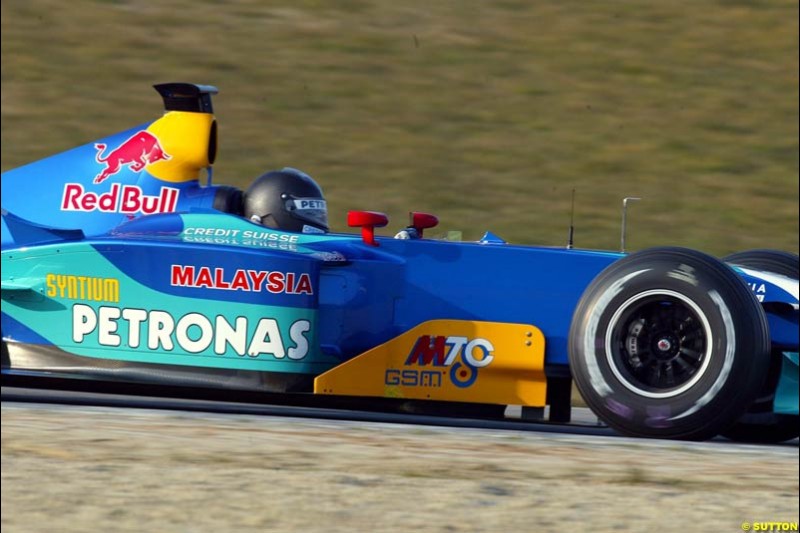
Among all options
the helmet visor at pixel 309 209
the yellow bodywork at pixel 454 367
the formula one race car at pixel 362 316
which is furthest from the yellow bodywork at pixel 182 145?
the yellow bodywork at pixel 454 367

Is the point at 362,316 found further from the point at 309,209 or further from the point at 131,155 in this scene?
the point at 131,155

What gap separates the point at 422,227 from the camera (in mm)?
7703

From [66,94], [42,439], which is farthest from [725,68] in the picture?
[42,439]

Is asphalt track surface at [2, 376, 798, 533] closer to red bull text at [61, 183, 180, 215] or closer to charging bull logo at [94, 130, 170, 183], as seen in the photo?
red bull text at [61, 183, 180, 215]

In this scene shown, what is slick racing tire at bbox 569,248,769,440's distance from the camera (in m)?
6.32

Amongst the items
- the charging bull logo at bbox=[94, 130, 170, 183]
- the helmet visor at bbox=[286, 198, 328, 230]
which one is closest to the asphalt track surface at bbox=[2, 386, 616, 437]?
the helmet visor at bbox=[286, 198, 328, 230]

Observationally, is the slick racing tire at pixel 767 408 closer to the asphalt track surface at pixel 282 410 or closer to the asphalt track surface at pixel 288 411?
the asphalt track surface at pixel 282 410

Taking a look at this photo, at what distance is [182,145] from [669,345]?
3.27 m

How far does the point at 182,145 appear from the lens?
26.1ft

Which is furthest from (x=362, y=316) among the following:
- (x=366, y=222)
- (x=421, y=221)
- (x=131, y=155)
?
(x=131, y=155)

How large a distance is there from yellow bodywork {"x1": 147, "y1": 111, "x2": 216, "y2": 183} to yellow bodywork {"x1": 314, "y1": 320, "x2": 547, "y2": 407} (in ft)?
5.85

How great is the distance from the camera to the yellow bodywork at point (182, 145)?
7910 mm

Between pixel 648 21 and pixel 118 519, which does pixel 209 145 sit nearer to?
pixel 118 519

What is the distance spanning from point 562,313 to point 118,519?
3.14 m
